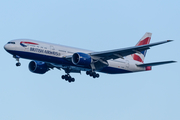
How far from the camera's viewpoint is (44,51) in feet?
154

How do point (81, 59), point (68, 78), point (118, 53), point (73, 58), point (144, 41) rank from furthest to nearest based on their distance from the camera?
point (144, 41), point (68, 78), point (118, 53), point (73, 58), point (81, 59)

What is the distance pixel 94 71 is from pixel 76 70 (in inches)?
175

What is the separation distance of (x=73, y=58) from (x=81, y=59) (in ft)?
4.08

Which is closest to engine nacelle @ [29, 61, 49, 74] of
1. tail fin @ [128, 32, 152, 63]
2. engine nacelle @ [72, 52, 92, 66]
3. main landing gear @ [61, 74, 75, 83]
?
main landing gear @ [61, 74, 75, 83]

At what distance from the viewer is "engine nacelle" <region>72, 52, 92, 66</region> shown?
4731cm

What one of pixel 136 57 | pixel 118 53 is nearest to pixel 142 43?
pixel 136 57

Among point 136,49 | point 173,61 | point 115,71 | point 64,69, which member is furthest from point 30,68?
point 173,61

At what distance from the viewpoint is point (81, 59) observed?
155ft

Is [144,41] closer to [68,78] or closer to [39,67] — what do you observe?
[68,78]

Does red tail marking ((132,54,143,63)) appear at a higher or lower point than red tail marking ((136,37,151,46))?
lower

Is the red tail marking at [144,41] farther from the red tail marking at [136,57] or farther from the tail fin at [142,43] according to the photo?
the red tail marking at [136,57]

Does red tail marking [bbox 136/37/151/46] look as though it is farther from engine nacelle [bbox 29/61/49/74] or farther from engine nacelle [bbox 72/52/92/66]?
engine nacelle [bbox 29/61/49/74]

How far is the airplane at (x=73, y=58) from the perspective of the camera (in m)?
46.2

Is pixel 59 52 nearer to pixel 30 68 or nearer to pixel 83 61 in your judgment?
pixel 83 61
